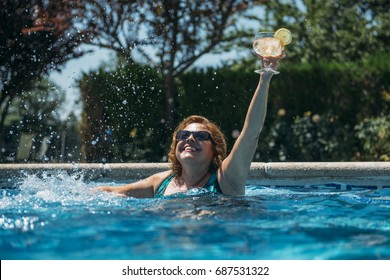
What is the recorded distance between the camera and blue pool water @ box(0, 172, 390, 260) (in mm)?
2990

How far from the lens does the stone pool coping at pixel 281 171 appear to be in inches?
235

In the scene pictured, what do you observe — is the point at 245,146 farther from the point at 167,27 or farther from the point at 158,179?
the point at 167,27

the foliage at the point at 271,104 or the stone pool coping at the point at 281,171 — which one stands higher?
the foliage at the point at 271,104

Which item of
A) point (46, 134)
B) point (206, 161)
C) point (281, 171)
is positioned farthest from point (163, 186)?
point (46, 134)

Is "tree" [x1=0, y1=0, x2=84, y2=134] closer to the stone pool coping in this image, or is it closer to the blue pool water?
the stone pool coping

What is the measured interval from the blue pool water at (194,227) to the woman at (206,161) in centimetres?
13

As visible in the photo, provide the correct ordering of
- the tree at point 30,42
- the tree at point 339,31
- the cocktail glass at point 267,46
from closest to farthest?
the cocktail glass at point 267,46
the tree at point 30,42
the tree at point 339,31

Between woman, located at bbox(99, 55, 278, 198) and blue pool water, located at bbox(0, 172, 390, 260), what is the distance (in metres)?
0.13

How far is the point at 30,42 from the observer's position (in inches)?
420

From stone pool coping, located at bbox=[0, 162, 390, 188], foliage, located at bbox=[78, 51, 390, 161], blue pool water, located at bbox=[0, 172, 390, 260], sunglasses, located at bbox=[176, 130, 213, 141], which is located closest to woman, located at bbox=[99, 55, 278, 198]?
sunglasses, located at bbox=[176, 130, 213, 141]

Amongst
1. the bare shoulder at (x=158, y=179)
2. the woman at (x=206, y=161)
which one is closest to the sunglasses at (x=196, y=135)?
the woman at (x=206, y=161)

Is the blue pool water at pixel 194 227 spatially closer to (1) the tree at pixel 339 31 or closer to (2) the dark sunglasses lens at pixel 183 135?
(2) the dark sunglasses lens at pixel 183 135

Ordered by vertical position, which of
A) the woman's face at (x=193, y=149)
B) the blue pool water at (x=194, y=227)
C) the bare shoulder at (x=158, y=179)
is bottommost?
the blue pool water at (x=194, y=227)

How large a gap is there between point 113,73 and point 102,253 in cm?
803
